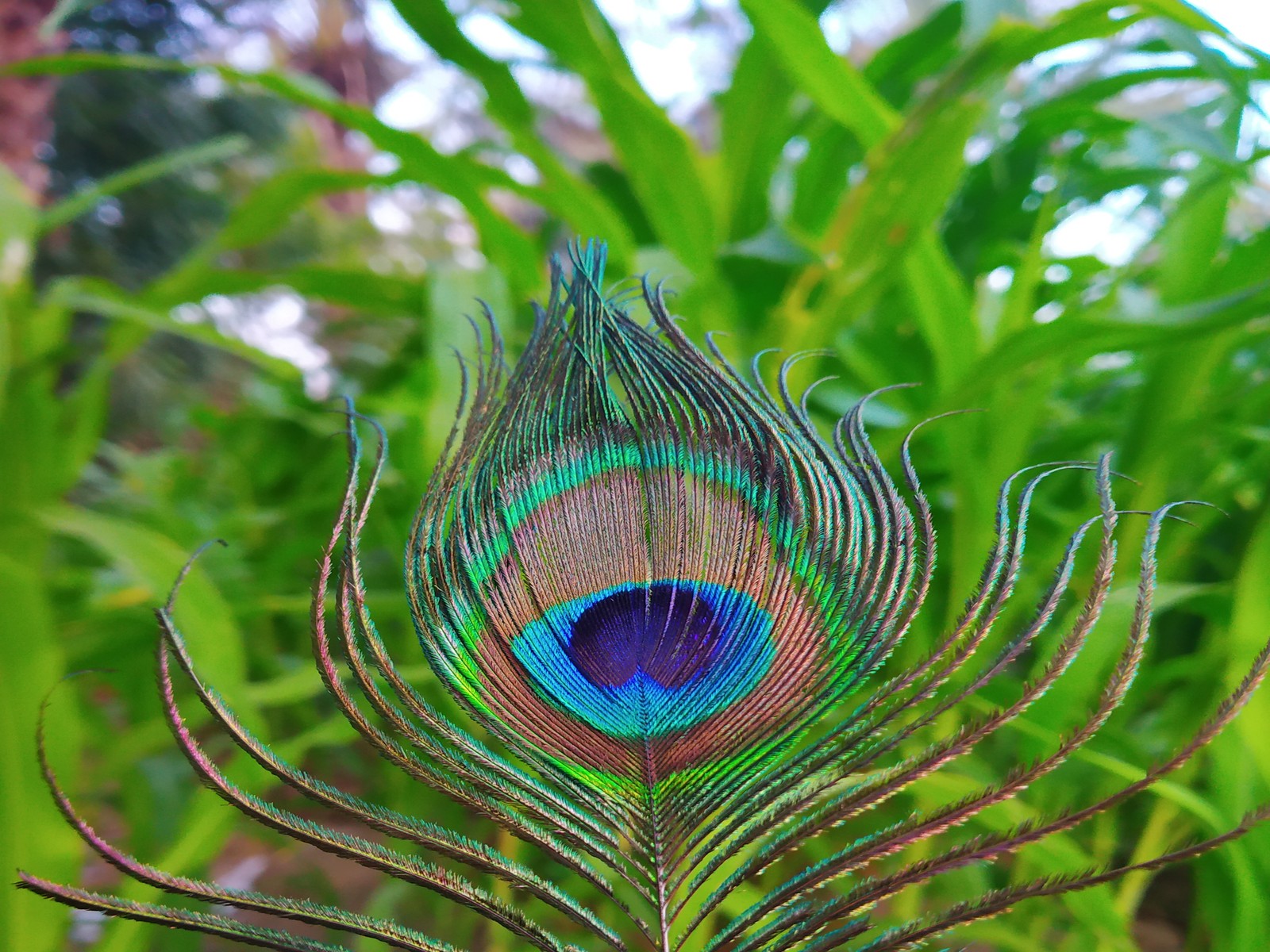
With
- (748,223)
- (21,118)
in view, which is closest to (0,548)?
(748,223)

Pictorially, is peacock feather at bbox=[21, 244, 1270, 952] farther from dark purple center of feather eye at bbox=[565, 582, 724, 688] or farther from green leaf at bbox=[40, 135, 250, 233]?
green leaf at bbox=[40, 135, 250, 233]

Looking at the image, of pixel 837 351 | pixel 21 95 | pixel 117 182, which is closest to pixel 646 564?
pixel 837 351

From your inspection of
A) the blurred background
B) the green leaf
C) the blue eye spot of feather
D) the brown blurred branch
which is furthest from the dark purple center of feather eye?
the brown blurred branch

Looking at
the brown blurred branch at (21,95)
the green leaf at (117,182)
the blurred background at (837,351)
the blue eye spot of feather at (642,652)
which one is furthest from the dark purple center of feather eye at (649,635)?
the brown blurred branch at (21,95)

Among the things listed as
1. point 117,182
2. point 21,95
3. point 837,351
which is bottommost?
point 837,351

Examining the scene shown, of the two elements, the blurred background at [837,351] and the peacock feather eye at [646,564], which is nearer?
the peacock feather eye at [646,564]

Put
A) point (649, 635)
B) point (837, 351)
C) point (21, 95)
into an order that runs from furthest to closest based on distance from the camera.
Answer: point (21, 95), point (837, 351), point (649, 635)

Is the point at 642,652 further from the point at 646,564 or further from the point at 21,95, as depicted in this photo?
the point at 21,95

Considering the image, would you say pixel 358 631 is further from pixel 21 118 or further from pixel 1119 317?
pixel 21 118

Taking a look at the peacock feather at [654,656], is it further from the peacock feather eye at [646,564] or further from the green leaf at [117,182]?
the green leaf at [117,182]
